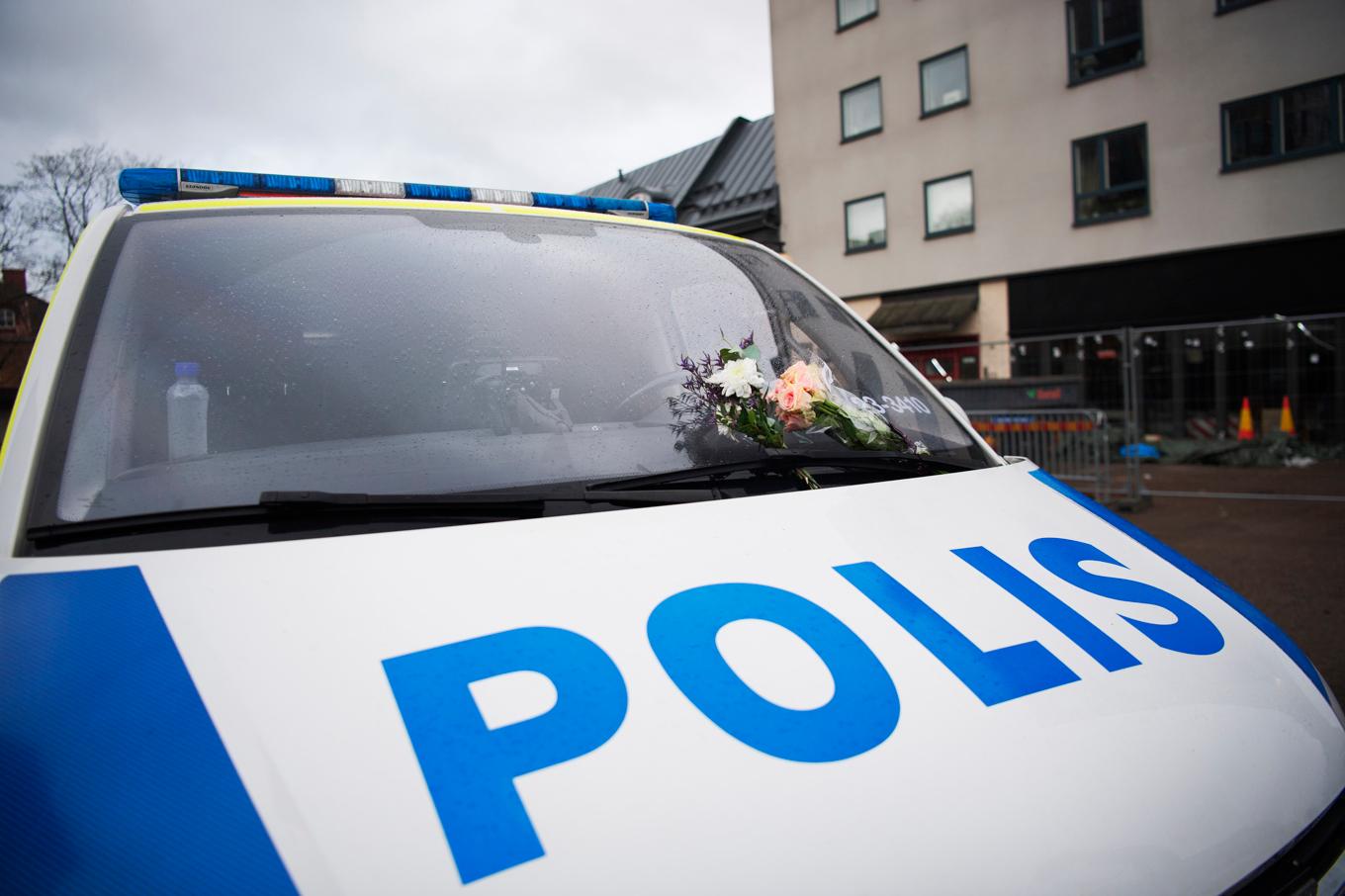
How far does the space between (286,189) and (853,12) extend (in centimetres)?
1897

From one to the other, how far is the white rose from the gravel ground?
3081 millimetres

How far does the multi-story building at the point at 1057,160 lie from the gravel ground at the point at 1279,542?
4.02m

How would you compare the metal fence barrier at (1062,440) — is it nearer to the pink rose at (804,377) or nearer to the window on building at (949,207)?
the pink rose at (804,377)

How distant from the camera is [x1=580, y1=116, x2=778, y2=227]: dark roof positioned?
20891mm

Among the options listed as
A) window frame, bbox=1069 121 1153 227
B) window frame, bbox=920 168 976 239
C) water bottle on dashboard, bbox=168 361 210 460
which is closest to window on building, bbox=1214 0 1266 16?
window frame, bbox=1069 121 1153 227

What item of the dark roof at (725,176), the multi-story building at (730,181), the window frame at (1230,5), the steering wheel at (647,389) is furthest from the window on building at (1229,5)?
the steering wheel at (647,389)

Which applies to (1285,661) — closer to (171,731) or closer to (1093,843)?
(1093,843)

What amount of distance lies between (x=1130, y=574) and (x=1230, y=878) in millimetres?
685

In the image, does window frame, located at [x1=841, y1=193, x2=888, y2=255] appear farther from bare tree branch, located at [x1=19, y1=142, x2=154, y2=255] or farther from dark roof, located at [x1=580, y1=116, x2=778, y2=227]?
bare tree branch, located at [x1=19, y1=142, x2=154, y2=255]

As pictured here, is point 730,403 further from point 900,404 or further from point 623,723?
point 623,723

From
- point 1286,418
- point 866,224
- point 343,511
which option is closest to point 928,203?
point 866,224

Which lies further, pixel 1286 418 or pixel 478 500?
pixel 1286 418

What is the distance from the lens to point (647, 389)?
66.6 inches

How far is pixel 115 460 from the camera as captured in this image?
1.28 metres
